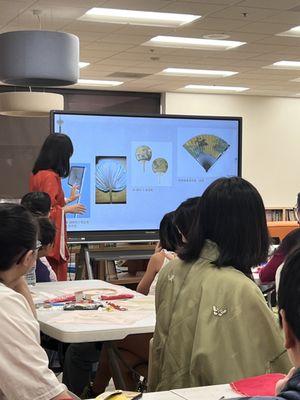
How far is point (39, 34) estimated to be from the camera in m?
4.56

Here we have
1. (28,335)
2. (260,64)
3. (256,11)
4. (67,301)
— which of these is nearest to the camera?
(28,335)

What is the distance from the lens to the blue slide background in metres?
6.20

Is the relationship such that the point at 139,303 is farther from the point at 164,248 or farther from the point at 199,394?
the point at 199,394

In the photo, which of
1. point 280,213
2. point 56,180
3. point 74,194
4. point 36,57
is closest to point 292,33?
point 74,194

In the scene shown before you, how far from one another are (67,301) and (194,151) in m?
3.15

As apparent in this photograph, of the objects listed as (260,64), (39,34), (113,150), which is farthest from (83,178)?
(260,64)

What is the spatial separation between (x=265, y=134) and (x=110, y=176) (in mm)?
9101

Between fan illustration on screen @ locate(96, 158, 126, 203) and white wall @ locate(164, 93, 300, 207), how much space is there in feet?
27.2

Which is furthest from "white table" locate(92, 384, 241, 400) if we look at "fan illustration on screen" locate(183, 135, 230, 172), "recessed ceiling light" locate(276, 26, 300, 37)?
"recessed ceiling light" locate(276, 26, 300, 37)

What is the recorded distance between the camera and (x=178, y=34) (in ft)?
29.6

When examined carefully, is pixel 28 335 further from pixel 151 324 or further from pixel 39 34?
pixel 39 34

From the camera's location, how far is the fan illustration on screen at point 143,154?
6.37 m

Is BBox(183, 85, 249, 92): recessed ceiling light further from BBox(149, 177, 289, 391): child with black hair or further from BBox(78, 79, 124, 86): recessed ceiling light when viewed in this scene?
BBox(149, 177, 289, 391): child with black hair

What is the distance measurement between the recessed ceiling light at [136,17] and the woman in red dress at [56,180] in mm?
3043
